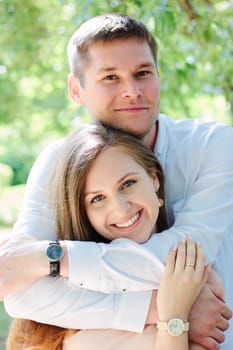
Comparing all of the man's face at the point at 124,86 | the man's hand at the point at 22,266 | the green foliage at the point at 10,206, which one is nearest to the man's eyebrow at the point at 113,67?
the man's face at the point at 124,86

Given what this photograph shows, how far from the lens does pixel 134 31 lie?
2.56 metres

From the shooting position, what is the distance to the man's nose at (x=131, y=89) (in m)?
2.45

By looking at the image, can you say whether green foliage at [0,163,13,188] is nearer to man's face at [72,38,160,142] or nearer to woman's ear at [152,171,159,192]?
man's face at [72,38,160,142]

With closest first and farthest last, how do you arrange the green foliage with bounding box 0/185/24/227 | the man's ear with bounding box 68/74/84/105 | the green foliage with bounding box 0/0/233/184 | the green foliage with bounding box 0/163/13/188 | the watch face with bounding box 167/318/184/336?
the watch face with bounding box 167/318/184/336, the man's ear with bounding box 68/74/84/105, the green foliage with bounding box 0/0/233/184, the green foliage with bounding box 0/185/24/227, the green foliage with bounding box 0/163/13/188

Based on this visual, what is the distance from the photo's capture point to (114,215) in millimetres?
2240

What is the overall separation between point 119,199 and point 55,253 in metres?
0.25

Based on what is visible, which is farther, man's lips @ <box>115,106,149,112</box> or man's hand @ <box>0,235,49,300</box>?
man's lips @ <box>115,106,149,112</box>

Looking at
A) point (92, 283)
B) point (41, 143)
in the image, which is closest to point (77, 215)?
point (92, 283)

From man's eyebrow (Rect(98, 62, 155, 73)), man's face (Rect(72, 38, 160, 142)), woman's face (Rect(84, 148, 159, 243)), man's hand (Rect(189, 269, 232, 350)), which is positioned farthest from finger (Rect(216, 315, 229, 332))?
man's eyebrow (Rect(98, 62, 155, 73))

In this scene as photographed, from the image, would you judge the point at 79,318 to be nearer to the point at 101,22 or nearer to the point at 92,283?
the point at 92,283

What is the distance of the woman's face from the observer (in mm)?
2244

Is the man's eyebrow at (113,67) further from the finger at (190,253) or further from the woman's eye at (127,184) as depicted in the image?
the finger at (190,253)

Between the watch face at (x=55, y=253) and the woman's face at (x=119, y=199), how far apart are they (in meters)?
0.17

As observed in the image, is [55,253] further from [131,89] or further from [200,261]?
[131,89]
